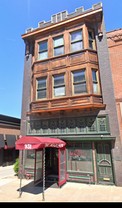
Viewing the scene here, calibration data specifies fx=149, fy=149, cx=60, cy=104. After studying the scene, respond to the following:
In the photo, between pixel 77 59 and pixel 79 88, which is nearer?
pixel 79 88

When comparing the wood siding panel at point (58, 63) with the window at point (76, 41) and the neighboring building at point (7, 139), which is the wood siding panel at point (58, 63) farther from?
the neighboring building at point (7, 139)

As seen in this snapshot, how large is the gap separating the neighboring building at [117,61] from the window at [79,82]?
2.19 metres

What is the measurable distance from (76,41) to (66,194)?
10.7 metres

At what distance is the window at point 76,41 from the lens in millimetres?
11891

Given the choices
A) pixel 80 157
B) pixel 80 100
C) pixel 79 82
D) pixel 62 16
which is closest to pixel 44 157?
pixel 80 157

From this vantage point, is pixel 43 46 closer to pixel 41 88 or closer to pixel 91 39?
pixel 41 88

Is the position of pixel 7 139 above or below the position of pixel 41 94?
below

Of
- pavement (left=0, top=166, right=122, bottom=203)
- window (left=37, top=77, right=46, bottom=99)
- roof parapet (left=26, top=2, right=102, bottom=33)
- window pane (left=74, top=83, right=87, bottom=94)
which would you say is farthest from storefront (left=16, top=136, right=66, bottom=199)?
roof parapet (left=26, top=2, right=102, bottom=33)

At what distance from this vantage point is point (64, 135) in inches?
431

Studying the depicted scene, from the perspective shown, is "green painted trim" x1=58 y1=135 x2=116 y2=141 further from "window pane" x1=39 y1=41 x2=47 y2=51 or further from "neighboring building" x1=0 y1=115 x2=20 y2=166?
"neighboring building" x1=0 y1=115 x2=20 y2=166

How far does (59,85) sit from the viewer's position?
38.6 feet

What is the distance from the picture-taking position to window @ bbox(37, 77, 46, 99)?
40.2ft

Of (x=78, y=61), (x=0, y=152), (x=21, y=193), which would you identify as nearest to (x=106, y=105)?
(x=78, y=61)

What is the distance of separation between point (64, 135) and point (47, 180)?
10.9 feet
